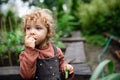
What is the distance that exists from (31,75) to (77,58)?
144 cm

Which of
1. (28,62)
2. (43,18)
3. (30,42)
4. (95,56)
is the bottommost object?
(95,56)

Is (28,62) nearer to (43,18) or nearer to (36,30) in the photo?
(36,30)

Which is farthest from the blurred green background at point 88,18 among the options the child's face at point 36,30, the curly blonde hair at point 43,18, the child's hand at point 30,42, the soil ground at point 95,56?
the child's hand at point 30,42

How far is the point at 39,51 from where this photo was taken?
2240 mm

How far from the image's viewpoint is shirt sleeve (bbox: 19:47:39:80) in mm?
2096

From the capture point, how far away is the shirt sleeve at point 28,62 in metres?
2.10

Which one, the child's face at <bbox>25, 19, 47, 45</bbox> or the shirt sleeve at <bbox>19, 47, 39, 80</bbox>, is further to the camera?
the child's face at <bbox>25, 19, 47, 45</bbox>

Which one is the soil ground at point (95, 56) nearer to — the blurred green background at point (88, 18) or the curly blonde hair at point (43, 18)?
the blurred green background at point (88, 18)

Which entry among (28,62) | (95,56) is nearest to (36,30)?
(28,62)

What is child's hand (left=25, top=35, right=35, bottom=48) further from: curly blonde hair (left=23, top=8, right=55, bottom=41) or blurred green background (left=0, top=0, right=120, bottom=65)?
blurred green background (left=0, top=0, right=120, bottom=65)

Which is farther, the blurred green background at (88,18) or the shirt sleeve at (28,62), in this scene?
the blurred green background at (88,18)

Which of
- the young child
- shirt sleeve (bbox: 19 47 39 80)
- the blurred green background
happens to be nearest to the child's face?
the young child

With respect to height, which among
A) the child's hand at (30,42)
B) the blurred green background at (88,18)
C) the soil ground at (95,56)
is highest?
the child's hand at (30,42)

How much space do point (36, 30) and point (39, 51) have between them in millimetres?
165
